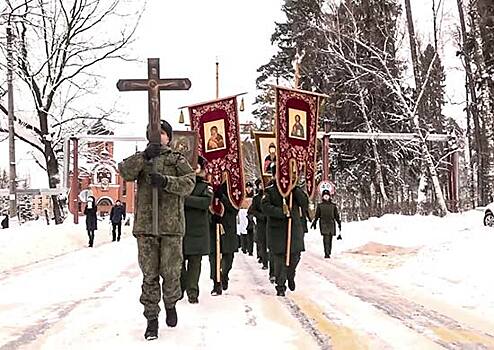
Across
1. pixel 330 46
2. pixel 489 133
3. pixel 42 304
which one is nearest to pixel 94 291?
pixel 42 304

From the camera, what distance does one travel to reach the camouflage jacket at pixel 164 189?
20.9 feet

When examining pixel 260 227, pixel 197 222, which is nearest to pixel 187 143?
pixel 197 222

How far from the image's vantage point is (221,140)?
1155 cm

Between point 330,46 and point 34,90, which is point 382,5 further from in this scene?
point 34,90

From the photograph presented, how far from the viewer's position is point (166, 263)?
650cm

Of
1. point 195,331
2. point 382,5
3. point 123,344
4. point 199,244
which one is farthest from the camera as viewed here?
point 382,5

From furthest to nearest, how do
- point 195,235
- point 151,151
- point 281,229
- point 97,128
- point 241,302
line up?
point 97,128 → point 281,229 → point 241,302 → point 195,235 → point 151,151

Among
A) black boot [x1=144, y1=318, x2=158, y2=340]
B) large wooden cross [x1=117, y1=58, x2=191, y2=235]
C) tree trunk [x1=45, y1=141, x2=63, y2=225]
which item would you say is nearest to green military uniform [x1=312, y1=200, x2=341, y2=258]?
large wooden cross [x1=117, y1=58, x2=191, y2=235]

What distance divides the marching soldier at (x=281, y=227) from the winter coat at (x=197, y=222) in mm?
1322

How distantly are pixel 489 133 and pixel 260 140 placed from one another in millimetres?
8166

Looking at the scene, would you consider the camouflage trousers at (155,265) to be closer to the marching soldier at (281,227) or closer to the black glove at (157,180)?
the black glove at (157,180)

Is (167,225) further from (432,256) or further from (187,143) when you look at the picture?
(432,256)

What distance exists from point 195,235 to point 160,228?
2257 millimetres

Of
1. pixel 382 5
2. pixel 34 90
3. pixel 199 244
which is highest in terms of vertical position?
pixel 382 5
